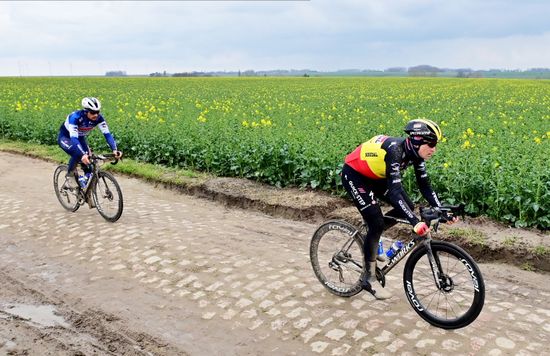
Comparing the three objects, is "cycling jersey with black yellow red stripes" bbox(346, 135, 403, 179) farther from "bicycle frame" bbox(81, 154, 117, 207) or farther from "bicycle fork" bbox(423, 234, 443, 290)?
"bicycle frame" bbox(81, 154, 117, 207)

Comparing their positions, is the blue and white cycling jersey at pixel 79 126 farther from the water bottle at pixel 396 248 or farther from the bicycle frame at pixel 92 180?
the water bottle at pixel 396 248

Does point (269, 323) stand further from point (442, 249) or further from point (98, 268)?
point (98, 268)

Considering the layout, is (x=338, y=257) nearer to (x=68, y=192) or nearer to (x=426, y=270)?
(x=426, y=270)

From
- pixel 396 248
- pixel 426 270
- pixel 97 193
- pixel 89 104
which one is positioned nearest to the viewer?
pixel 426 270

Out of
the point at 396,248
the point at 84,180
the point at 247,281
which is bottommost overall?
the point at 247,281

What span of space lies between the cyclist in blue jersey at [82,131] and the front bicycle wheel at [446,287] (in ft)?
20.2

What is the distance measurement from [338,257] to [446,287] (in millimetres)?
1483

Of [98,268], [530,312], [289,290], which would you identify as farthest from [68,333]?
[530,312]

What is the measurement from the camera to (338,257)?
23.2 feet

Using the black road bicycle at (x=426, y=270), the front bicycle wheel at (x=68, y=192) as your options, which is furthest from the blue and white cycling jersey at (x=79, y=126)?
the black road bicycle at (x=426, y=270)

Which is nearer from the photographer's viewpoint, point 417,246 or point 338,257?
point 417,246

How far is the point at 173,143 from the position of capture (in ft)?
53.0

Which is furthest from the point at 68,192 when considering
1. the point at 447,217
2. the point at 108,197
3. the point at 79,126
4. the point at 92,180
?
the point at 447,217

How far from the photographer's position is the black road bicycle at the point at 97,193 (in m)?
10.5
